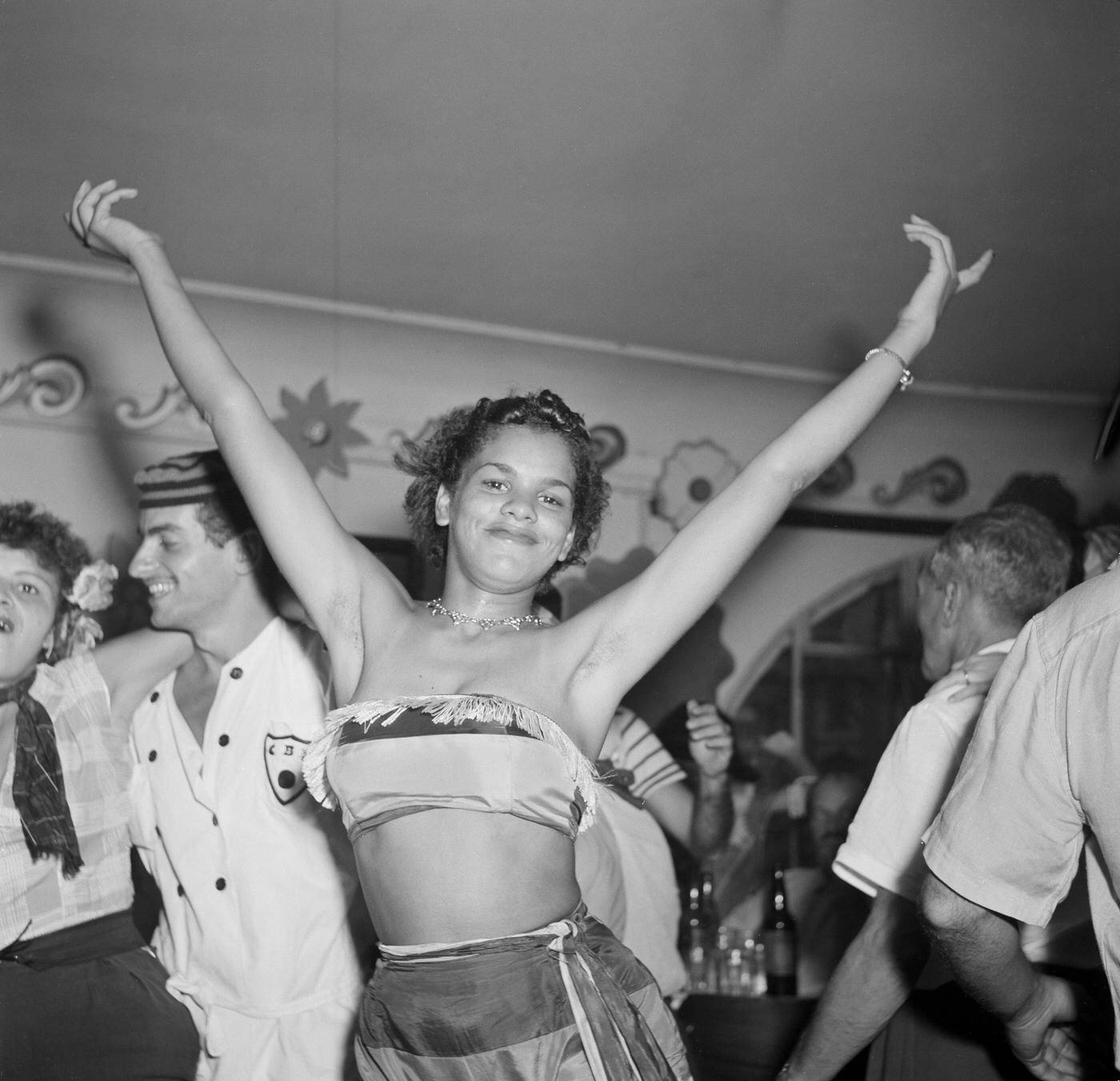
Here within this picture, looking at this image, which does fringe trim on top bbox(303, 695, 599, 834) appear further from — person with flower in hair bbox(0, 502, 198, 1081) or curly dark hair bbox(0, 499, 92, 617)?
curly dark hair bbox(0, 499, 92, 617)

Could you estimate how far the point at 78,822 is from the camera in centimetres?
237

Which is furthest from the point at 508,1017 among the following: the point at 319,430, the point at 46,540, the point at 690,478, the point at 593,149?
the point at 593,149

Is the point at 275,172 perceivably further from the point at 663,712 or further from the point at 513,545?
the point at 663,712

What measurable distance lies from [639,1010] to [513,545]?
2.30 ft

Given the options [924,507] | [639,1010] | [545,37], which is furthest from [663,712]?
[545,37]

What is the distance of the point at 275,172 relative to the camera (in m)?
2.84

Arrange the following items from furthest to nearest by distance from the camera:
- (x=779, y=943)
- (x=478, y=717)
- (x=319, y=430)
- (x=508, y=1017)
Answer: (x=779, y=943)
(x=319, y=430)
(x=478, y=717)
(x=508, y=1017)

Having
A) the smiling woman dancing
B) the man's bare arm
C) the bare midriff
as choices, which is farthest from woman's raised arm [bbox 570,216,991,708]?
the man's bare arm

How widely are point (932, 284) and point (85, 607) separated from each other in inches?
67.8

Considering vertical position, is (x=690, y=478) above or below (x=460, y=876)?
above

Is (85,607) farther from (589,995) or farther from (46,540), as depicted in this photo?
(589,995)

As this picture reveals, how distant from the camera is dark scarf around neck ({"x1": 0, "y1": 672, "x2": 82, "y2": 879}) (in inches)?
91.1

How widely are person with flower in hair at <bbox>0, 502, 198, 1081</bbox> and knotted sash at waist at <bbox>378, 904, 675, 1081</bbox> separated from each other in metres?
0.95

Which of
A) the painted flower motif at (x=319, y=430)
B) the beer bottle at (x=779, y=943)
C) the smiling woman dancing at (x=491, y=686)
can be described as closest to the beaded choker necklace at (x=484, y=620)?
the smiling woman dancing at (x=491, y=686)
